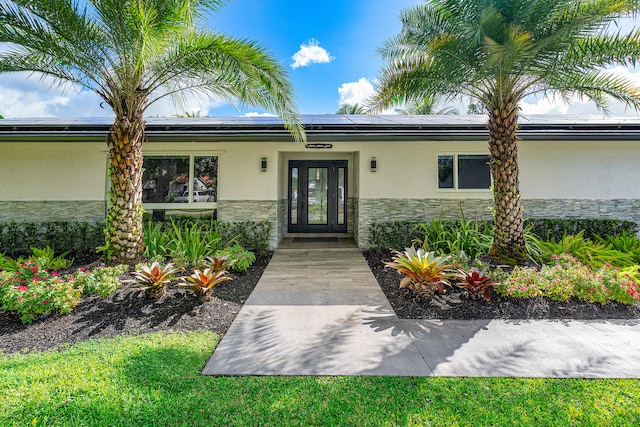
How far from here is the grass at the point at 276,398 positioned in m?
2.25

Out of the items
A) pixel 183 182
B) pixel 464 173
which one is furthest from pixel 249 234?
pixel 464 173

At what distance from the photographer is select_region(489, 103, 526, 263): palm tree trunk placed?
20.1ft

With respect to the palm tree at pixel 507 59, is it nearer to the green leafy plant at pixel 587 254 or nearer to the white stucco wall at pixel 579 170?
the green leafy plant at pixel 587 254

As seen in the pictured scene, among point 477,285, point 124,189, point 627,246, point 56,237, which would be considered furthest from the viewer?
point 56,237

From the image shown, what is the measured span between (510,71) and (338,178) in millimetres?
6599

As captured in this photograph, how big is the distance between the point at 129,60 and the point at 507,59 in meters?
6.95

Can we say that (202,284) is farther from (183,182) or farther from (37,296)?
(183,182)

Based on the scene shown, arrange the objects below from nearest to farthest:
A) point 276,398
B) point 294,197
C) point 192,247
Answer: point 276,398 → point 192,247 → point 294,197

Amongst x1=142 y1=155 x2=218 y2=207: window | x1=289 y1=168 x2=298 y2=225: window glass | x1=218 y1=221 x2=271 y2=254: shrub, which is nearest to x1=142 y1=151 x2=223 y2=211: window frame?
x1=142 y1=155 x2=218 y2=207: window

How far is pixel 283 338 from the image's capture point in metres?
3.61

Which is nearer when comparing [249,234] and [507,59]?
[507,59]

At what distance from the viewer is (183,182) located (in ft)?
28.7

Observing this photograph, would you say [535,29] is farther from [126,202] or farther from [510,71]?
[126,202]

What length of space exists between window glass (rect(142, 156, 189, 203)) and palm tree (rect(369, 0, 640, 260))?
5946 millimetres
